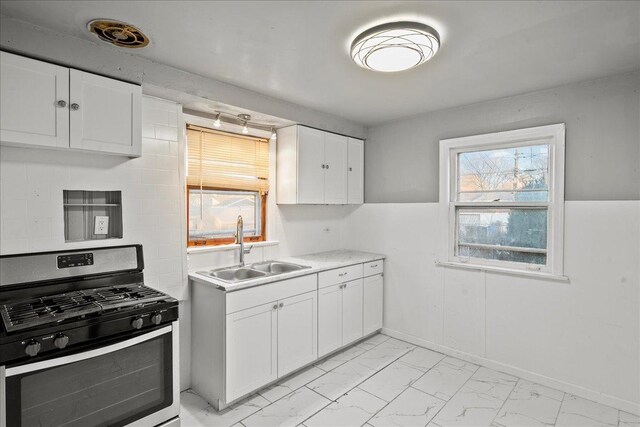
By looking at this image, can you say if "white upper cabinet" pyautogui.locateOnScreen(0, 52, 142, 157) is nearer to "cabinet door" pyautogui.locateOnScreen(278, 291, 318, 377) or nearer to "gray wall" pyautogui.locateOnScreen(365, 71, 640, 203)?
"cabinet door" pyautogui.locateOnScreen(278, 291, 318, 377)

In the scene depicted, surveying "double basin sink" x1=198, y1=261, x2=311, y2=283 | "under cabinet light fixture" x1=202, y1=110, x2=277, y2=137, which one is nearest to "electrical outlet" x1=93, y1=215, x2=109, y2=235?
"double basin sink" x1=198, y1=261, x2=311, y2=283

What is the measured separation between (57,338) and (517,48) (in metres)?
2.90

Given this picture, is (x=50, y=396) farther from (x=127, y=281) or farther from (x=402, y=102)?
(x=402, y=102)

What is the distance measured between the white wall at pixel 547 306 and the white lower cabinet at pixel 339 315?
1.76 feet

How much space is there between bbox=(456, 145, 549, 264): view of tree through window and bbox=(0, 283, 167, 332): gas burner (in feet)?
8.90

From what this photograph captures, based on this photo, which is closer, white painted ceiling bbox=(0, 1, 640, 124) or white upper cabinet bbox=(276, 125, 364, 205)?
white painted ceiling bbox=(0, 1, 640, 124)

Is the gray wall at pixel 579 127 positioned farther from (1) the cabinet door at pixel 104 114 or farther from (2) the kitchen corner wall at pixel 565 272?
(1) the cabinet door at pixel 104 114

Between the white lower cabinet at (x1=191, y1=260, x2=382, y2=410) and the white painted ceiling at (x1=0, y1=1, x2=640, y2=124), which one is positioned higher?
the white painted ceiling at (x1=0, y1=1, x2=640, y2=124)

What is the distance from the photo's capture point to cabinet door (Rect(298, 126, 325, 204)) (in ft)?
10.6

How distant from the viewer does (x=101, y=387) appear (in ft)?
5.57

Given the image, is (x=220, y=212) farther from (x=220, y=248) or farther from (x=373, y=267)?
(x=373, y=267)

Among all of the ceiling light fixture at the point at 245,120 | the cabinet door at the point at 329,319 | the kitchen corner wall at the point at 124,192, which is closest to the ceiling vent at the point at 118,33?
the kitchen corner wall at the point at 124,192

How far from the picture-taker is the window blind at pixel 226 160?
2.81 meters

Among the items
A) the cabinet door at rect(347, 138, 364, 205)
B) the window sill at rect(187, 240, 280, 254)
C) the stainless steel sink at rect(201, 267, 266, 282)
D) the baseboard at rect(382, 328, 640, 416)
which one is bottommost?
the baseboard at rect(382, 328, 640, 416)
